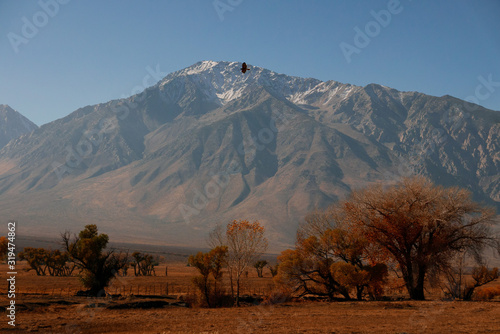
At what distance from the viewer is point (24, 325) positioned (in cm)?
2353

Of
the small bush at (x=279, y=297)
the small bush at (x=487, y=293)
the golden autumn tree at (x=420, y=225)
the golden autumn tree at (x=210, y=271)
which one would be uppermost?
the golden autumn tree at (x=420, y=225)

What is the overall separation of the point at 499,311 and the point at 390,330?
34.2 ft

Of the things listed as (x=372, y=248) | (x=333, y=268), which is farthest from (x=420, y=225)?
(x=333, y=268)

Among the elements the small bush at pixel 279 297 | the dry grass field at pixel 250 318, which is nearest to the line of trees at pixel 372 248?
the small bush at pixel 279 297

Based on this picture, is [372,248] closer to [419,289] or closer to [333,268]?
[333,268]

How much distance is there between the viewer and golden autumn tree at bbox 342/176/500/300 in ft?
111

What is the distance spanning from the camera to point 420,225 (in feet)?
113

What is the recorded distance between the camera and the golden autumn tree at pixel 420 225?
111 ft

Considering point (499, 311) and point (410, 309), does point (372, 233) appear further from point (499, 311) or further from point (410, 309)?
point (499, 311)

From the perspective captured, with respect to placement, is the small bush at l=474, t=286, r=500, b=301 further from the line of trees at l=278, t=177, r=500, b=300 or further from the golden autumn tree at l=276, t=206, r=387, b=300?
the golden autumn tree at l=276, t=206, r=387, b=300

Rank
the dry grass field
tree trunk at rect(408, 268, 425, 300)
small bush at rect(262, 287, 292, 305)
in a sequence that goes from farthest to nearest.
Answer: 1. small bush at rect(262, 287, 292, 305)
2. tree trunk at rect(408, 268, 425, 300)
3. the dry grass field

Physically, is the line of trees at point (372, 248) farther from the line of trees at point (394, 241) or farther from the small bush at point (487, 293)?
the small bush at point (487, 293)

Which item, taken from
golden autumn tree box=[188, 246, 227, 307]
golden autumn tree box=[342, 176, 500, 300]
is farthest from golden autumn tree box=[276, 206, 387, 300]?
golden autumn tree box=[188, 246, 227, 307]

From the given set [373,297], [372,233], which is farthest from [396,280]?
[372,233]
